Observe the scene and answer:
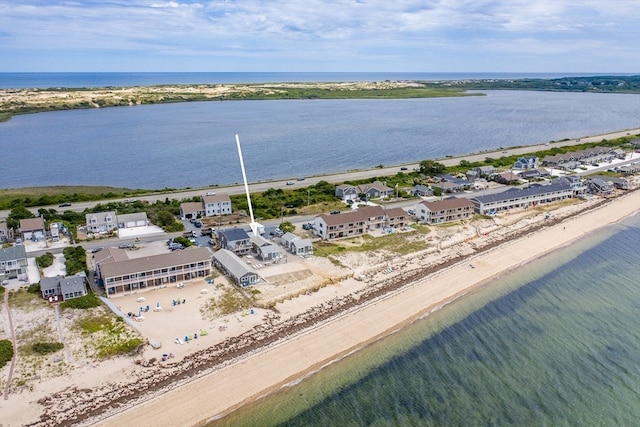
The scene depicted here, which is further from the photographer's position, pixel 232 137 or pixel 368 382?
pixel 232 137

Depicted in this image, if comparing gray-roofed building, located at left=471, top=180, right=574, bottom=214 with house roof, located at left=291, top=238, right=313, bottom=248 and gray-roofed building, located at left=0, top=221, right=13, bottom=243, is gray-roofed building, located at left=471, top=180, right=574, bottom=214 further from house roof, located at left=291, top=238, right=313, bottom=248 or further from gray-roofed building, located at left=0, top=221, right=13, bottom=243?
gray-roofed building, located at left=0, top=221, right=13, bottom=243

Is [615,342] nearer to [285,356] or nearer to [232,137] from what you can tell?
[285,356]

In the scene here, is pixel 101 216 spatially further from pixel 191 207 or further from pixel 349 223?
pixel 349 223

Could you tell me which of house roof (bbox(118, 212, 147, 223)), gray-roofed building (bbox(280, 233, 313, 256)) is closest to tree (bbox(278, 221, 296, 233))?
gray-roofed building (bbox(280, 233, 313, 256))

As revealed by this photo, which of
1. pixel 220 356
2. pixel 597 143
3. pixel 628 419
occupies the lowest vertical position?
pixel 628 419

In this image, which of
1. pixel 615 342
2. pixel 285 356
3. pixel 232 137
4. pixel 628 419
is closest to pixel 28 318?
pixel 285 356
